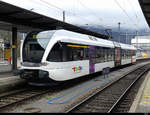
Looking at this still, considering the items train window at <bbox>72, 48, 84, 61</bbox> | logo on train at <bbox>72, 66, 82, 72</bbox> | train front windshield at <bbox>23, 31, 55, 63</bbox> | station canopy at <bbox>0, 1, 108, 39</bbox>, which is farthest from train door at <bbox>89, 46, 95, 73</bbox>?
train front windshield at <bbox>23, 31, 55, 63</bbox>

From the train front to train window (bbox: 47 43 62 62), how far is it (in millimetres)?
374

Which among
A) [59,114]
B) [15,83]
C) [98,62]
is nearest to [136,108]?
[59,114]

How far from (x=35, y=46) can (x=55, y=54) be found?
3.83 feet

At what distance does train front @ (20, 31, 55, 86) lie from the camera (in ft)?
30.9

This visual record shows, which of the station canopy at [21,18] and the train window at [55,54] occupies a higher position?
the station canopy at [21,18]

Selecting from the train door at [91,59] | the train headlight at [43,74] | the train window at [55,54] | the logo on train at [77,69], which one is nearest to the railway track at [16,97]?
the train headlight at [43,74]

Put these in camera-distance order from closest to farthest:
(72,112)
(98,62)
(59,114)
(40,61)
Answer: (59,114), (72,112), (40,61), (98,62)

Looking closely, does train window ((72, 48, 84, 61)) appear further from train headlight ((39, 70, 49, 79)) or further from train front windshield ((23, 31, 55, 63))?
train headlight ((39, 70, 49, 79))

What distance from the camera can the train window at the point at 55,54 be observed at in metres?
9.55

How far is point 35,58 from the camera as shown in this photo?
31.8 feet

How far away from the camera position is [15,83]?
1077cm

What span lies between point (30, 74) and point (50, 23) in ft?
21.7

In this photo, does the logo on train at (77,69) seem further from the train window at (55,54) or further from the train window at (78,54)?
the train window at (55,54)

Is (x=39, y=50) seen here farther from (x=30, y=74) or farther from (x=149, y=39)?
(x=149, y=39)
